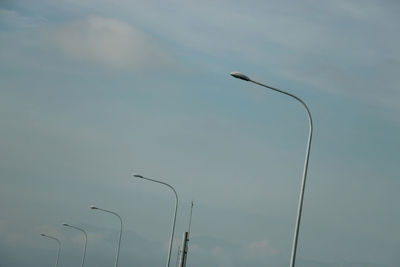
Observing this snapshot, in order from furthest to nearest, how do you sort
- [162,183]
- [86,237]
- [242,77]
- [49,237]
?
1. [49,237]
2. [86,237]
3. [162,183]
4. [242,77]

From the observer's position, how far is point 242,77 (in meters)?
35.7

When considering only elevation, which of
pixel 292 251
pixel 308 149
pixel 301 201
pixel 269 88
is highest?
pixel 269 88

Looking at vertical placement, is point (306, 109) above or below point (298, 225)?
above

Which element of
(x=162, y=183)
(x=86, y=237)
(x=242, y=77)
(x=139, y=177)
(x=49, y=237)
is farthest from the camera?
(x=49, y=237)

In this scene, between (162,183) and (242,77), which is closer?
(242,77)

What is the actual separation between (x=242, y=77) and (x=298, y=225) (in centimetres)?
722

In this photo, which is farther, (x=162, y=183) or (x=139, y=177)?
(x=162, y=183)

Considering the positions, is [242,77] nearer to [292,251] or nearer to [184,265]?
[292,251]

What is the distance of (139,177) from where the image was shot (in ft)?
205

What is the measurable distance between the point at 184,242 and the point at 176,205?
15.6 feet

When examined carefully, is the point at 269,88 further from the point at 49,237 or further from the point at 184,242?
the point at 49,237

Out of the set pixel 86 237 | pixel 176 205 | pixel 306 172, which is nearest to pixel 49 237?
pixel 86 237

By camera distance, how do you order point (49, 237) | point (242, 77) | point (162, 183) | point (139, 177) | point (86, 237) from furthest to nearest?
point (49, 237) → point (86, 237) → point (162, 183) → point (139, 177) → point (242, 77)

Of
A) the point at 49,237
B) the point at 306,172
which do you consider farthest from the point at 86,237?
the point at 306,172
